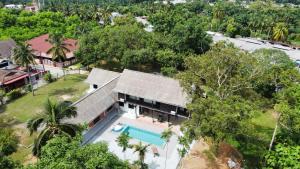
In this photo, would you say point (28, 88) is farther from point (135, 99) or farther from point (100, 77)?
point (135, 99)

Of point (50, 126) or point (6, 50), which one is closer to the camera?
point (50, 126)

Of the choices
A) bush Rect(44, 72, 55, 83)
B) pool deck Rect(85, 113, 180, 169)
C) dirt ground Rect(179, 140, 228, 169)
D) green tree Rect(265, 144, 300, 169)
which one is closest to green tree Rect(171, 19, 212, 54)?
pool deck Rect(85, 113, 180, 169)

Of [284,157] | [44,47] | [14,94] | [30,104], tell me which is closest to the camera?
[284,157]

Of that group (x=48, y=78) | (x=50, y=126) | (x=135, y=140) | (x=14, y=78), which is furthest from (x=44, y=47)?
(x=50, y=126)

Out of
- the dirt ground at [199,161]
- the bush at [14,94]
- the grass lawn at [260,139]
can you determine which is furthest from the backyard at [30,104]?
the grass lawn at [260,139]

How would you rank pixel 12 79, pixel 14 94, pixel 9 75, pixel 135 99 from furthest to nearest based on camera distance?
pixel 9 75, pixel 12 79, pixel 14 94, pixel 135 99

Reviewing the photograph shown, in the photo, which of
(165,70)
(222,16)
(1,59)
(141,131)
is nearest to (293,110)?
(141,131)

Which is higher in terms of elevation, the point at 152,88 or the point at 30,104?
the point at 152,88

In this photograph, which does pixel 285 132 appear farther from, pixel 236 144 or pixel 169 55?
pixel 169 55
